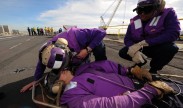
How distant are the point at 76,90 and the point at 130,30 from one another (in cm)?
223

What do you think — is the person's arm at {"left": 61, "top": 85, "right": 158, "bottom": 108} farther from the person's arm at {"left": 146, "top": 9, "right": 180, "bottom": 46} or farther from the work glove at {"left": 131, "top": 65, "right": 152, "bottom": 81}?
the person's arm at {"left": 146, "top": 9, "right": 180, "bottom": 46}

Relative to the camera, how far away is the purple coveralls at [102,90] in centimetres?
230

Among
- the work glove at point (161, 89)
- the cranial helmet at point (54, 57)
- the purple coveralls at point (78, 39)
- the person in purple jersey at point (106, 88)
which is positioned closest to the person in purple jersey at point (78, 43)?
the purple coveralls at point (78, 39)

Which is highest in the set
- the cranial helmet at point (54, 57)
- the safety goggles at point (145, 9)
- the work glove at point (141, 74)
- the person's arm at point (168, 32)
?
the safety goggles at point (145, 9)

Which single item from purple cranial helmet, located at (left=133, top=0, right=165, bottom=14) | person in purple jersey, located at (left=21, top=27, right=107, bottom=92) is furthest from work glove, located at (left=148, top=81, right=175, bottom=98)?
purple cranial helmet, located at (left=133, top=0, right=165, bottom=14)

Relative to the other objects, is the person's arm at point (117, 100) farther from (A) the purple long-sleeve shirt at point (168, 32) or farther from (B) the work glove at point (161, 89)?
(A) the purple long-sleeve shirt at point (168, 32)

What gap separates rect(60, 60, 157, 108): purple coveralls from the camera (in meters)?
2.30

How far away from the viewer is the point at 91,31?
13.0 feet

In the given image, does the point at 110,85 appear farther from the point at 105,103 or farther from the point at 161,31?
the point at 161,31

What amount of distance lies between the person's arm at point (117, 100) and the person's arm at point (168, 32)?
1.46 metres

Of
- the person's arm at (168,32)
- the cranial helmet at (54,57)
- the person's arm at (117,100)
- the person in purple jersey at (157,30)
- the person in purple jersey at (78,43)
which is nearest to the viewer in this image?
the person's arm at (117,100)

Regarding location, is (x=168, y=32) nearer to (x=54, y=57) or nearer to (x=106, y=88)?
(x=106, y=88)

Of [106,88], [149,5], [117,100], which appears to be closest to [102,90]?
[106,88]

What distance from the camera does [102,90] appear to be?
2586mm
